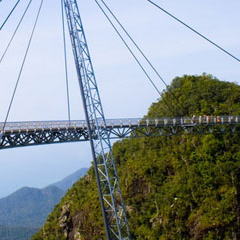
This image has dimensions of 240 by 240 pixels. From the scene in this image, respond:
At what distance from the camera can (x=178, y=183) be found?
67250 millimetres

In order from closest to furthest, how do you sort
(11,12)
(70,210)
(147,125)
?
(11,12) < (147,125) < (70,210)

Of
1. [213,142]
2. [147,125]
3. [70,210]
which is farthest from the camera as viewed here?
[70,210]

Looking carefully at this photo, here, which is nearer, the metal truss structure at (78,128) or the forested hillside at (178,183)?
the metal truss structure at (78,128)

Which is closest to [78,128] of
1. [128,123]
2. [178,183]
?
[128,123]

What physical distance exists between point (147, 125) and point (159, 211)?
794 inches

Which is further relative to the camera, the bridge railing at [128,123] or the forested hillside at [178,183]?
the forested hillside at [178,183]

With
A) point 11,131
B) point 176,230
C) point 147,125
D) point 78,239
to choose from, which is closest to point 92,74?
point 11,131

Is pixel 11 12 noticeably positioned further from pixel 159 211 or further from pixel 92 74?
pixel 159 211

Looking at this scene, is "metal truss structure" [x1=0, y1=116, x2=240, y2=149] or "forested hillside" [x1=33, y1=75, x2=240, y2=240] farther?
"forested hillside" [x1=33, y1=75, x2=240, y2=240]

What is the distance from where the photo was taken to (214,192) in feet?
210

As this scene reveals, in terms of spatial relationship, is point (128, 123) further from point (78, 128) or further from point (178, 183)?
point (178, 183)

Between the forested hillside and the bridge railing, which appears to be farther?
the forested hillside

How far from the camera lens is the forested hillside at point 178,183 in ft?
205

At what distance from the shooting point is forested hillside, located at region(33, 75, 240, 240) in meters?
62.6
